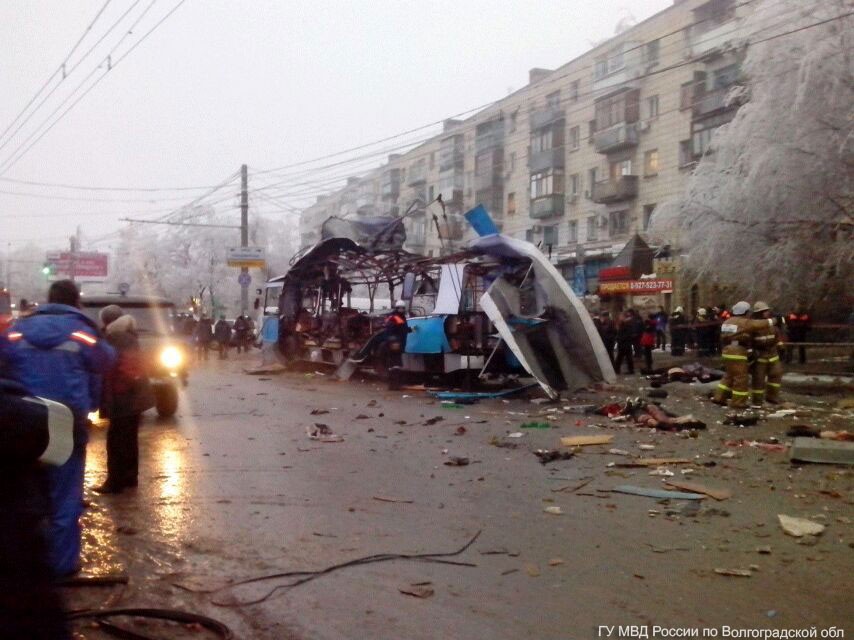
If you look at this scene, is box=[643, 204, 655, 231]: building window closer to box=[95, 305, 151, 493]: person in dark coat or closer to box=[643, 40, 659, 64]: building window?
box=[643, 40, 659, 64]: building window

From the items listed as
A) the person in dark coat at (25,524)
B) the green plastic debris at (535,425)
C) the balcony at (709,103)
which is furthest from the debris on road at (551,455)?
the balcony at (709,103)

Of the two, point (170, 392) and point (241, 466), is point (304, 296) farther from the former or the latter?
point (241, 466)

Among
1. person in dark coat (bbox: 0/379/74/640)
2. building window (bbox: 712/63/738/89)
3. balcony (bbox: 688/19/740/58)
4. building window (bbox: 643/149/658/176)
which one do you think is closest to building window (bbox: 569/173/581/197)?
building window (bbox: 643/149/658/176)

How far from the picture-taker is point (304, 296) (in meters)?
21.8

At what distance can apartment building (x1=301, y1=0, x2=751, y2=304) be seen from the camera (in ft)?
113

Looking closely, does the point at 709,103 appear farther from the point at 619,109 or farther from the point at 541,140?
the point at 541,140

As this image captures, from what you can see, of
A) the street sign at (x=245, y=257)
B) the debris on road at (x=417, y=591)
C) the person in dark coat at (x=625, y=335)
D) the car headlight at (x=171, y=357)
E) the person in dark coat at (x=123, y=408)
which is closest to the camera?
the debris on road at (x=417, y=591)

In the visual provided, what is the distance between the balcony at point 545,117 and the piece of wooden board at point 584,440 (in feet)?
113

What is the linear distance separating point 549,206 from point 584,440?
113 ft

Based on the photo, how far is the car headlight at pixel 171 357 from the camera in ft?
39.2

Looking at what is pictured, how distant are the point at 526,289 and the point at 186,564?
1022 cm

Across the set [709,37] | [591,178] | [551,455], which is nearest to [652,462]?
[551,455]

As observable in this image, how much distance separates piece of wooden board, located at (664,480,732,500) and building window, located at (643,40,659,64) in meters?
31.5

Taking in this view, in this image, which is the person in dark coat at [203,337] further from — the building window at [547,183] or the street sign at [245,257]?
the building window at [547,183]
